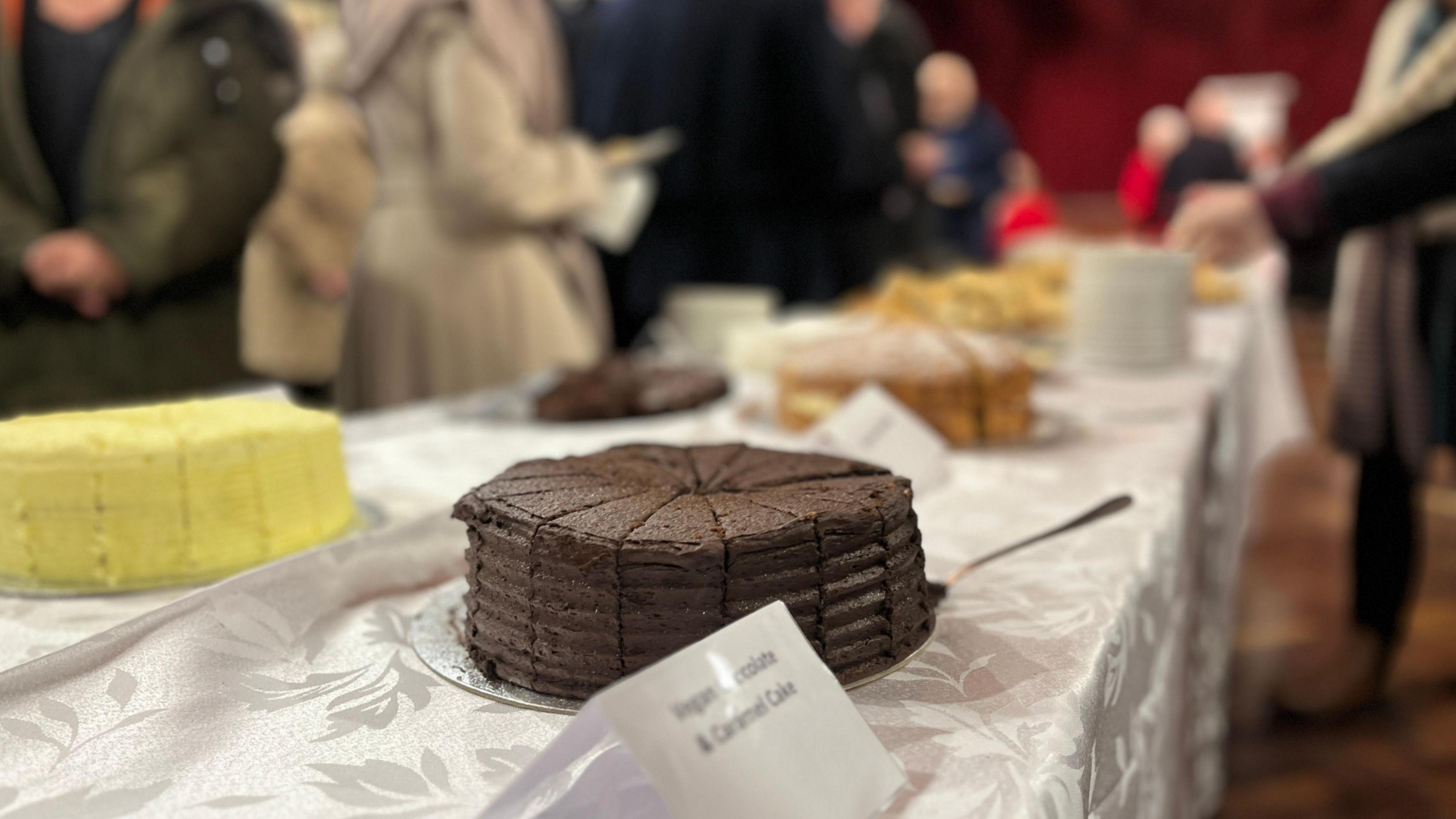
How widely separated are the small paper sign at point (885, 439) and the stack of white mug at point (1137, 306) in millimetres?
934

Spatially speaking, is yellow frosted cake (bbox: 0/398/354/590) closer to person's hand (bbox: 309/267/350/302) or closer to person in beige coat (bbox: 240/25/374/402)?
person in beige coat (bbox: 240/25/374/402)

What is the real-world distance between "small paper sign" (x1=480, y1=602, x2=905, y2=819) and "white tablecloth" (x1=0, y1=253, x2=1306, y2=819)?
42 mm

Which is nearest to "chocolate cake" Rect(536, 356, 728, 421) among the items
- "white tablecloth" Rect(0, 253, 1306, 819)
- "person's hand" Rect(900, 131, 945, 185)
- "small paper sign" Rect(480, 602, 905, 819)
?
"white tablecloth" Rect(0, 253, 1306, 819)

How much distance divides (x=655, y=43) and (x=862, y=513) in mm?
3055

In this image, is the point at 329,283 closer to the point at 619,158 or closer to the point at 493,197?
the point at 493,197

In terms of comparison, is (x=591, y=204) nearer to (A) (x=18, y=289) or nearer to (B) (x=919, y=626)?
(A) (x=18, y=289)

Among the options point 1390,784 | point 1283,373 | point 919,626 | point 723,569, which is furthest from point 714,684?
point 1283,373

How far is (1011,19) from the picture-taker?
1195 cm

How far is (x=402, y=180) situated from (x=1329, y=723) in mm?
2502

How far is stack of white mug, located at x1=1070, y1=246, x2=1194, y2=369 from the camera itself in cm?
199

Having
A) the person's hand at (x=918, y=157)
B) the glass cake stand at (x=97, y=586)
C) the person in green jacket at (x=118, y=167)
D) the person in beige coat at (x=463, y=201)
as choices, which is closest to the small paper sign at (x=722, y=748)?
the glass cake stand at (x=97, y=586)

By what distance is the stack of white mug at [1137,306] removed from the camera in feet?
6.52

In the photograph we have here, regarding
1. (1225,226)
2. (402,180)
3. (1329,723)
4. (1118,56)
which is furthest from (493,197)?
(1118,56)

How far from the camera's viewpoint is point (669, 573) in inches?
25.5
